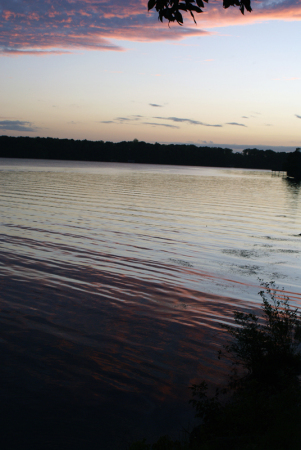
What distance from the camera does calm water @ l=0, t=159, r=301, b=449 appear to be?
18.0ft

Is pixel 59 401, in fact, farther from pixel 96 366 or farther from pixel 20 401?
pixel 96 366

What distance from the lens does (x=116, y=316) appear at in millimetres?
8828

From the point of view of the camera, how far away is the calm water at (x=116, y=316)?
548 cm

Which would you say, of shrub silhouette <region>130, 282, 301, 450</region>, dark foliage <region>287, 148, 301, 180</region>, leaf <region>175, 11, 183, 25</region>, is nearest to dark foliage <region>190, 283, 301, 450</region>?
shrub silhouette <region>130, 282, 301, 450</region>

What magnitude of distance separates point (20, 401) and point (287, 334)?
4.76 meters

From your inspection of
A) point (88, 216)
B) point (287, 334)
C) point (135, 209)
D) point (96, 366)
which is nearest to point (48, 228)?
point (88, 216)

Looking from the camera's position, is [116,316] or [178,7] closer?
[178,7]

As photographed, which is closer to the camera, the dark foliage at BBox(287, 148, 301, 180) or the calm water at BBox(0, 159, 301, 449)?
the calm water at BBox(0, 159, 301, 449)

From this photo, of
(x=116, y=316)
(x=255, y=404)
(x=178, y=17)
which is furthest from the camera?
(x=116, y=316)

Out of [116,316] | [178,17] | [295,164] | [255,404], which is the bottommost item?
[116,316]

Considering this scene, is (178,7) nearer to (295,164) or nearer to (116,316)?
(116,316)

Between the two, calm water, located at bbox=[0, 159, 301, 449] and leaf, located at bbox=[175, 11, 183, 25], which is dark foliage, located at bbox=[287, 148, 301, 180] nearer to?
calm water, located at bbox=[0, 159, 301, 449]

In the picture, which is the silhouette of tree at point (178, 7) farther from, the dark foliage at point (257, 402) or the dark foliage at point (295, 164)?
the dark foliage at point (295, 164)

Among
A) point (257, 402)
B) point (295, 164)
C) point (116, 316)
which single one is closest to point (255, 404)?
point (257, 402)
